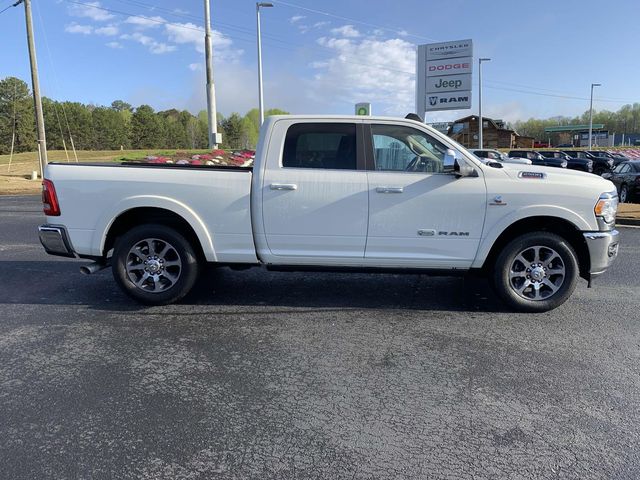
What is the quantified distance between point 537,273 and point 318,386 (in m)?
2.73

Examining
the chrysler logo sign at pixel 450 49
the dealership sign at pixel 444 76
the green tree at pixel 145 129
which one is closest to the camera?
the chrysler logo sign at pixel 450 49

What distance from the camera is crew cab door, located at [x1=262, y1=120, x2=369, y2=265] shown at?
4.89 meters

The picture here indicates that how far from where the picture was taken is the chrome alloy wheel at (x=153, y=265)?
203 inches

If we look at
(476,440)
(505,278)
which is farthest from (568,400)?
(505,278)

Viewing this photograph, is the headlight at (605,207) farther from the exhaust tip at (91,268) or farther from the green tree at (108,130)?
the green tree at (108,130)

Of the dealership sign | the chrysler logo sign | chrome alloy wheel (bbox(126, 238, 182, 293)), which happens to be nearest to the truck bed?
chrome alloy wheel (bbox(126, 238, 182, 293))

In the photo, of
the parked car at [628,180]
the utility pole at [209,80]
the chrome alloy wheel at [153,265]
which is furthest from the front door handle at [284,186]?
the utility pole at [209,80]

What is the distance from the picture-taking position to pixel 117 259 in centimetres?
511

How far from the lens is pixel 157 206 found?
497 cm

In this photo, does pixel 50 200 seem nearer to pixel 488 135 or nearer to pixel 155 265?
pixel 155 265

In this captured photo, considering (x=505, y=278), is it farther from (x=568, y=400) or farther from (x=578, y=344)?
(x=568, y=400)

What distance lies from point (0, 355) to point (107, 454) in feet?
6.59

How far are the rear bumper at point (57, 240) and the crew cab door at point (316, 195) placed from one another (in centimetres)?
211

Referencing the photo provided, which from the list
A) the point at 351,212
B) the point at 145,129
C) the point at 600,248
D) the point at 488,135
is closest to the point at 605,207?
the point at 600,248
